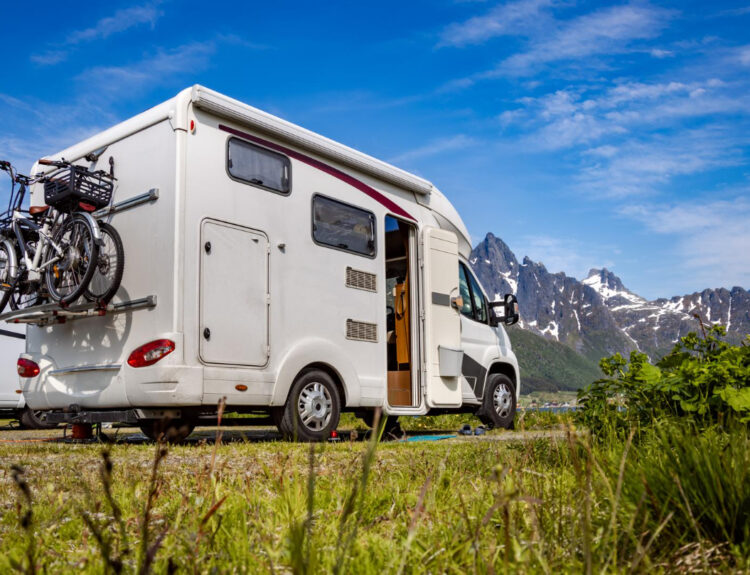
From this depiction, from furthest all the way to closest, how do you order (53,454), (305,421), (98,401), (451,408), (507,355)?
(507,355), (451,408), (305,421), (98,401), (53,454)

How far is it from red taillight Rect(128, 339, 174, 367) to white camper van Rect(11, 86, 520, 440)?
0.01 metres

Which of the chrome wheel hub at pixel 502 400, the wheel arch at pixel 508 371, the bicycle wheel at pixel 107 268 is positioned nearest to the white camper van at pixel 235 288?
the bicycle wheel at pixel 107 268

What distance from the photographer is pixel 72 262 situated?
269 inches

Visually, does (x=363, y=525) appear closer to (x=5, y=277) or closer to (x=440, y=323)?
(x=5, y=277)

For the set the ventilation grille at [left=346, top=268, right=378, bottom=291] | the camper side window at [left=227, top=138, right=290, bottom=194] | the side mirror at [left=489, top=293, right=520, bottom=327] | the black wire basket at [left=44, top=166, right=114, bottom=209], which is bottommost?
the side mirror at [left=489, top=293, right=520, bottom=327]

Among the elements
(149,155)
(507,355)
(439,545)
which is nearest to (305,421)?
(149,155)

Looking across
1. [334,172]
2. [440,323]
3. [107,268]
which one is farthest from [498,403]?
[107,268]

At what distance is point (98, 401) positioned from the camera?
680 cm

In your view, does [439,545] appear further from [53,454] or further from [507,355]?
[507,355]

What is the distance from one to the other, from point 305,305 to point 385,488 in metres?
4.35

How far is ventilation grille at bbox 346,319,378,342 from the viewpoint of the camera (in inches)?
317

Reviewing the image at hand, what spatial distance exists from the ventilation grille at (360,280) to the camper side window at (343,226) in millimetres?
225

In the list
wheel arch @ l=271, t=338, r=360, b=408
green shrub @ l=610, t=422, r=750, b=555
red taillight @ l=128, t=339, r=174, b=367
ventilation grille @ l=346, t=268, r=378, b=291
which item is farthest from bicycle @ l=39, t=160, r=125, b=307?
green shrub @ l=610, t=422, r=750, b=555

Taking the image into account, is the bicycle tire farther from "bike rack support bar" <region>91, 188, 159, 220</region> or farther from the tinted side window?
the tinted side window
